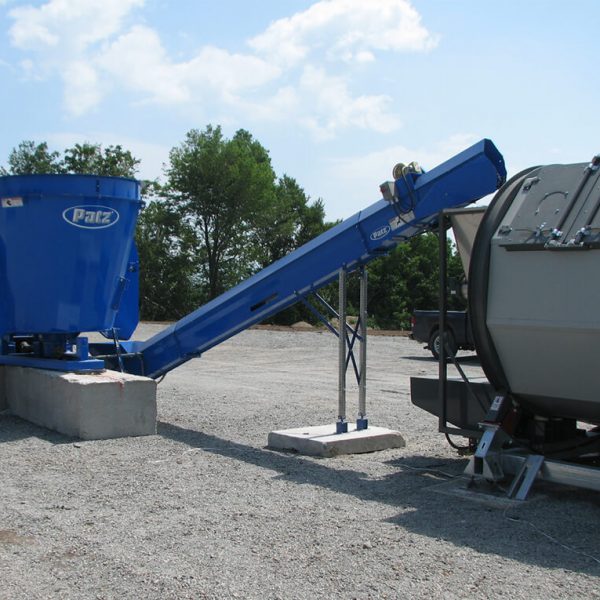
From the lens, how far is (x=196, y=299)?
46.1m

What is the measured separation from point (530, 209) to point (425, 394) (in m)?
1.95

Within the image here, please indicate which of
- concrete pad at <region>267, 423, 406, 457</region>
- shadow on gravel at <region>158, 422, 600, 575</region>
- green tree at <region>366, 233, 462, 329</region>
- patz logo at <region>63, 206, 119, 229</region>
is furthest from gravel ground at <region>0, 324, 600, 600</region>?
green tree at <region>366, 233, 462, 329</region>

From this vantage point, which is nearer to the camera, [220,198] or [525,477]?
[525,477]

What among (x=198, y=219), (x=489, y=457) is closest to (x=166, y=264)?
(x=198, y=219)

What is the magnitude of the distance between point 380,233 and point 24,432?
4.02 meters

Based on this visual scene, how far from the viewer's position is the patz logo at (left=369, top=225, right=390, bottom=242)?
749cm

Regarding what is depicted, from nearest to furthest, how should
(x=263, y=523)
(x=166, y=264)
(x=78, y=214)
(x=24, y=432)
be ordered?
(x=263, y=523), (x=24, y=432), (x=78, y=214), (x=166, y=264)

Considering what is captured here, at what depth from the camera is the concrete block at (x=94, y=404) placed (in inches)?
315

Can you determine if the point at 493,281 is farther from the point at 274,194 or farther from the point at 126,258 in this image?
the point at 274,194

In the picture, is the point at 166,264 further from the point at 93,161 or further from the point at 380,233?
the point at 380,233

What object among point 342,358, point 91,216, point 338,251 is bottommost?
point 342,358

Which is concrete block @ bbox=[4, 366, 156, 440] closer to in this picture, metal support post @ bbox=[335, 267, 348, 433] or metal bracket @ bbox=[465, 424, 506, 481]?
metal support post @ bbox=[335, 267, 348, 433]

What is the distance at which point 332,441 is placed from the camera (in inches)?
297

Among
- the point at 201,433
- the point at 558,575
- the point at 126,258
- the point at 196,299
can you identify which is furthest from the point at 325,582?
the point at 196,299
